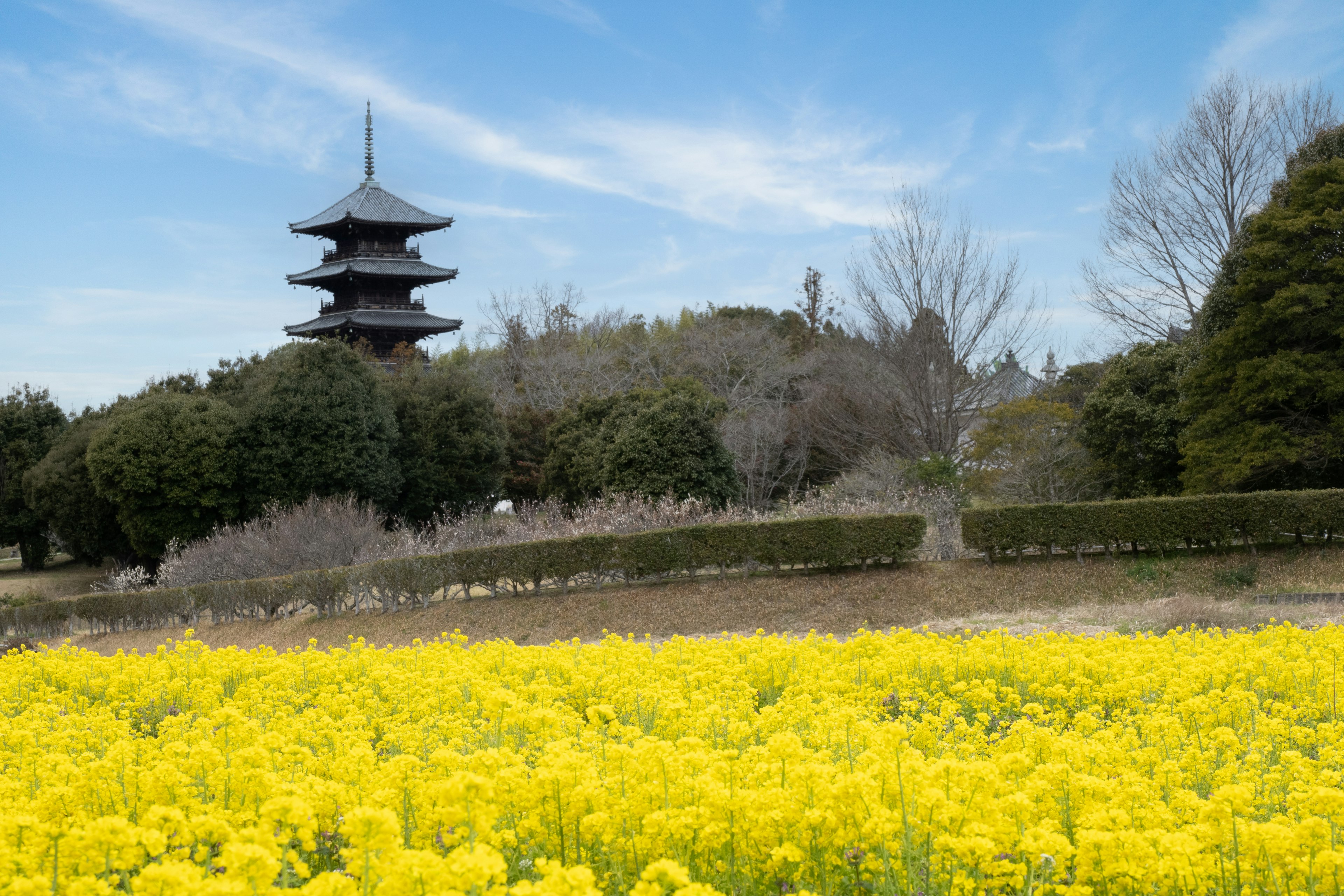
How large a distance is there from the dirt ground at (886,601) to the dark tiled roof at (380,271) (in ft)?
80.6

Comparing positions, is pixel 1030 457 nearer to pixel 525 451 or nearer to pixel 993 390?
pixel 993 390

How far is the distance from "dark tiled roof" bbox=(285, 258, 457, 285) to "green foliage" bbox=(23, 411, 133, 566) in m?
10.4

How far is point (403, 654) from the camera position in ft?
27.4

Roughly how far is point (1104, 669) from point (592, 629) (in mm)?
8461

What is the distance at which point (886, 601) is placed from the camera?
45.2ft

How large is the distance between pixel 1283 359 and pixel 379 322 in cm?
3029

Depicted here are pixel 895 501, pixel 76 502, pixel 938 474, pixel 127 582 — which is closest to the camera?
pixel 895 501

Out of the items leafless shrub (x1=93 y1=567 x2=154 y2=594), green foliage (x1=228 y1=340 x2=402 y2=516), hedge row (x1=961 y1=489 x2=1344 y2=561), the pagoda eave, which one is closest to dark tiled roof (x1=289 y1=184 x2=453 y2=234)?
the pagoda eave

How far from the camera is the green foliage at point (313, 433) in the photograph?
80.8 feet

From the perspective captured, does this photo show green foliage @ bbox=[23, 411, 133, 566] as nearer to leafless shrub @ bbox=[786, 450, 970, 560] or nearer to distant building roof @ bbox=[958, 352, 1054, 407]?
leafless shrub @ bbox=[786, 450, 970, 560]

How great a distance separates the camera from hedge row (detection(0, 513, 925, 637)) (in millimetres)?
14711

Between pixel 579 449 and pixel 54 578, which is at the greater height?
pixel 579 449

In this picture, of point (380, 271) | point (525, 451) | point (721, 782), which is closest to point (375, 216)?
point (380, 271)

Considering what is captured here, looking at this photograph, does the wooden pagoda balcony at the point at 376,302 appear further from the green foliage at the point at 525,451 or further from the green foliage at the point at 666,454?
the green foliage at the point at 666,454
